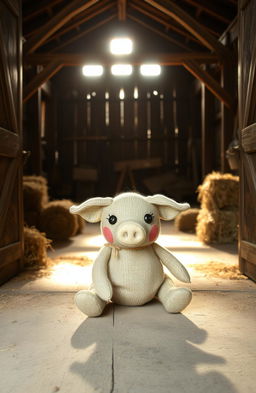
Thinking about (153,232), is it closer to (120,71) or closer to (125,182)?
(125,182)

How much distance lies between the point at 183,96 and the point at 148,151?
2.03 m

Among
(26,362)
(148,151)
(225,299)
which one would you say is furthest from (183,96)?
(26,362)

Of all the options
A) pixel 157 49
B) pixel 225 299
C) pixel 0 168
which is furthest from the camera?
pixel 157 49

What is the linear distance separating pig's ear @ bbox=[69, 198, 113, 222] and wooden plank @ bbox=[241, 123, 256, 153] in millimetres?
1419

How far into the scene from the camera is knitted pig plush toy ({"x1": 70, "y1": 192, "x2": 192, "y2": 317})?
2.48 meters

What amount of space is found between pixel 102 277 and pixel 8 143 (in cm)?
166

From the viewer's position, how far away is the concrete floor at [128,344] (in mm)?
1657

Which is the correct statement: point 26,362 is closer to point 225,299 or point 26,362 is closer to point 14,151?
point 225,299

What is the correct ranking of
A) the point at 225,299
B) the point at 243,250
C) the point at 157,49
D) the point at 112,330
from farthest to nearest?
the point at 157,49 < the point at 243,250 < the point at 225,299 < the point at 112,330

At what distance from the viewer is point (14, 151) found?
12.2 ft

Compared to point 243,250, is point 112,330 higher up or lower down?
lower down

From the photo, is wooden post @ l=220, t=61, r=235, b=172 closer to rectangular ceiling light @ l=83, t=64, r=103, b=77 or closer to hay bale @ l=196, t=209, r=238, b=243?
hay bale @ l=196, t=209, r=238, b=243

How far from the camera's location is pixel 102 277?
8.24 feet

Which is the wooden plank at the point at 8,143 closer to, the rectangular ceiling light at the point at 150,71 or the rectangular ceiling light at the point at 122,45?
the rectangular ceiling light at the point at 122,45
